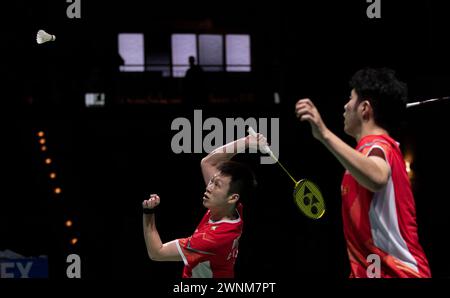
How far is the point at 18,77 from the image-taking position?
20.6ft

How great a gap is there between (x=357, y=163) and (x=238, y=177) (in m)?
1.14

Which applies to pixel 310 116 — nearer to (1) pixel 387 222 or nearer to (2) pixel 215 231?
(1) pixel 387 222

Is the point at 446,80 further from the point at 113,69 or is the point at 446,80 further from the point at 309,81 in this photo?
the point at 113,69

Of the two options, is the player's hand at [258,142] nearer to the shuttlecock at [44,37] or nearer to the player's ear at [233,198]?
the player's ear at [233,198]

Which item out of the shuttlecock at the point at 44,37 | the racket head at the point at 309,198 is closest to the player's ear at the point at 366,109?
the racket head at the point at 309,198

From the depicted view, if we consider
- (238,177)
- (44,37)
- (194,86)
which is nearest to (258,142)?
(238,177)

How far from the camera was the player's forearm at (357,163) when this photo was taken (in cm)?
207

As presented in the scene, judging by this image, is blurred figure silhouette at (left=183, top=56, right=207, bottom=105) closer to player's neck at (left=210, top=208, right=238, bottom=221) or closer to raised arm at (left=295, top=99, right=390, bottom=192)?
player's neck at (left=210, top=208, right=238, bottom=221)

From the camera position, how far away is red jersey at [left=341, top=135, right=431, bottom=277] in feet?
7.49

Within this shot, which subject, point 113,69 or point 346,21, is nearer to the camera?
point 346,21

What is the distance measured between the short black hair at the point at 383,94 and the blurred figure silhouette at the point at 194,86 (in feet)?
13.7

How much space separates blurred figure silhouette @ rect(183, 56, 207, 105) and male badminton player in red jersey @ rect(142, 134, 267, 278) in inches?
135
